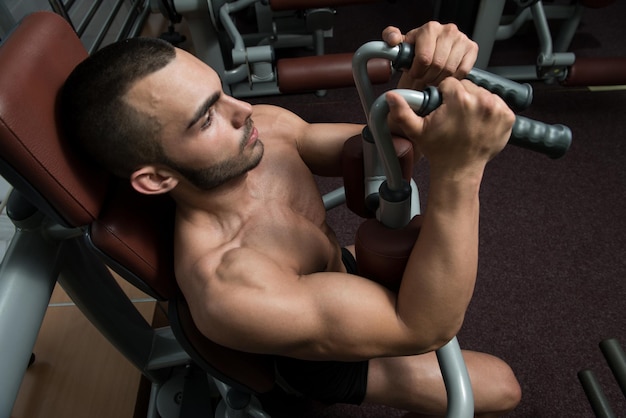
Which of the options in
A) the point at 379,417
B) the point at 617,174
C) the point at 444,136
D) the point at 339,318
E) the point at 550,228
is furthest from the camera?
the point at 617,174

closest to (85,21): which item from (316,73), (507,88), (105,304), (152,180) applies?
(316,73)

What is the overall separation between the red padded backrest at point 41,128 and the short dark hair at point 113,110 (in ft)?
0.08

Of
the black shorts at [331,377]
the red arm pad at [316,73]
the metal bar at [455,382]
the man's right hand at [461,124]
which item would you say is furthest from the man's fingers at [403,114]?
the red arm pad at [316,73]

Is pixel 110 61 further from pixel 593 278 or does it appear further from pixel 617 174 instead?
pixel 617 174

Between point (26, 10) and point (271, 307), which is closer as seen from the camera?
point (271, 307)

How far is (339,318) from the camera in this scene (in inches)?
27.1

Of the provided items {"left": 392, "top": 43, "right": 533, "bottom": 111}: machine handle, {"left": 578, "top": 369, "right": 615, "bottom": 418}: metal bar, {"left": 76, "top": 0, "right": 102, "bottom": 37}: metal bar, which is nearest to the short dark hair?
{"left": 392, "top": 43, "right": 533, "bottom": 111}: machine handle

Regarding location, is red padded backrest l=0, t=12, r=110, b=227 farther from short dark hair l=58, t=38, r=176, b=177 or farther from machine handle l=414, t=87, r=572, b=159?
machine handle l=414, t=87, r=572, b=159

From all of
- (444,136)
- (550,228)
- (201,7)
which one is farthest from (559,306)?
(201,7)

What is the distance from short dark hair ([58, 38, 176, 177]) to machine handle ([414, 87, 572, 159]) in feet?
1.41

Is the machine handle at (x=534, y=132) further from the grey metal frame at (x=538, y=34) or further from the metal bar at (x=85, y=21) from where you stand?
the metal bar at (x=85, y=21)

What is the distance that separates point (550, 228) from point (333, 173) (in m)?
1.19

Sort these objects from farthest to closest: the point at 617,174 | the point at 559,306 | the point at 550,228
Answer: the point at 617,174 → the point at 550,228 → the point at 559,306

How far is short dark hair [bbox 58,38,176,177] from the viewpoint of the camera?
668 millimetres
